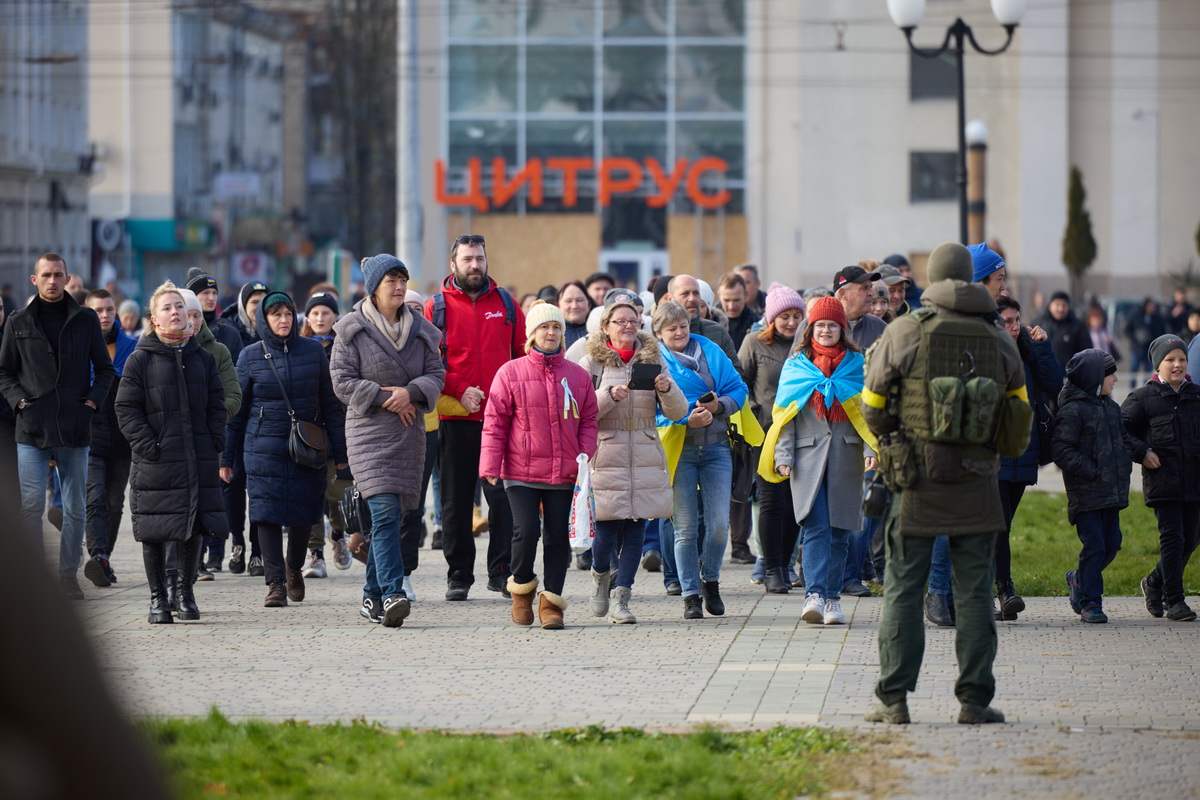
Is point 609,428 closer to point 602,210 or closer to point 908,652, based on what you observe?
point 908,652

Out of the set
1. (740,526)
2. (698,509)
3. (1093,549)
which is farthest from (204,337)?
(1093,549)

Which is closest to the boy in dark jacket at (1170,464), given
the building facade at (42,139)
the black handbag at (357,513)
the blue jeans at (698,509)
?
the blue jeans at (698,509)

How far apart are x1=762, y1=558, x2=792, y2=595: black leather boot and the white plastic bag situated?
1938mm

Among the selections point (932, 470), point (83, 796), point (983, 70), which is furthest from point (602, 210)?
point (83, 796)

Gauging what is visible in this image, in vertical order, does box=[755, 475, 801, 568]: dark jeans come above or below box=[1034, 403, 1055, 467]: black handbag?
below

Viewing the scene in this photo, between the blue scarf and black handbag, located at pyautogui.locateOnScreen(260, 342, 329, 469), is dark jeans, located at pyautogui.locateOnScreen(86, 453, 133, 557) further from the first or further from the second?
the blue scarf

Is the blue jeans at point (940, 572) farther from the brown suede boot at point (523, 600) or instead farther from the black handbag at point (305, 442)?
the black handbag at point (305, 442)

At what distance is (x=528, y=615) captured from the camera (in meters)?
9.66

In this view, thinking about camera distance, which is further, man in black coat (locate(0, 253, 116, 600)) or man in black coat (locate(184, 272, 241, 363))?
man in black coat (locate(184, 272, 241, 363))

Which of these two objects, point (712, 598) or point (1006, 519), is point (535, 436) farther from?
point (1006, 519)

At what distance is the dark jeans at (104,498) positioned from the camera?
442 inches

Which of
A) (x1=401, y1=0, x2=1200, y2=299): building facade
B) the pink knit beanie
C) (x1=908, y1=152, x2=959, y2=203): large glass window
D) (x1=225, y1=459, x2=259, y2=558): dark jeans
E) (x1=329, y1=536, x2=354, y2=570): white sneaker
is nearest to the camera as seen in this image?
Result: the pink knit beanie

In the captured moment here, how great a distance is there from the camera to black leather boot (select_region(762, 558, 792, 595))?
11.0 meters

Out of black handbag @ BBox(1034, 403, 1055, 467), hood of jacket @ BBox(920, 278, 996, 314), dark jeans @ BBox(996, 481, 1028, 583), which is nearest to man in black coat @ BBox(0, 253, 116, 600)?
dark jeans @ BBox(996, 481, 1028, 583)
